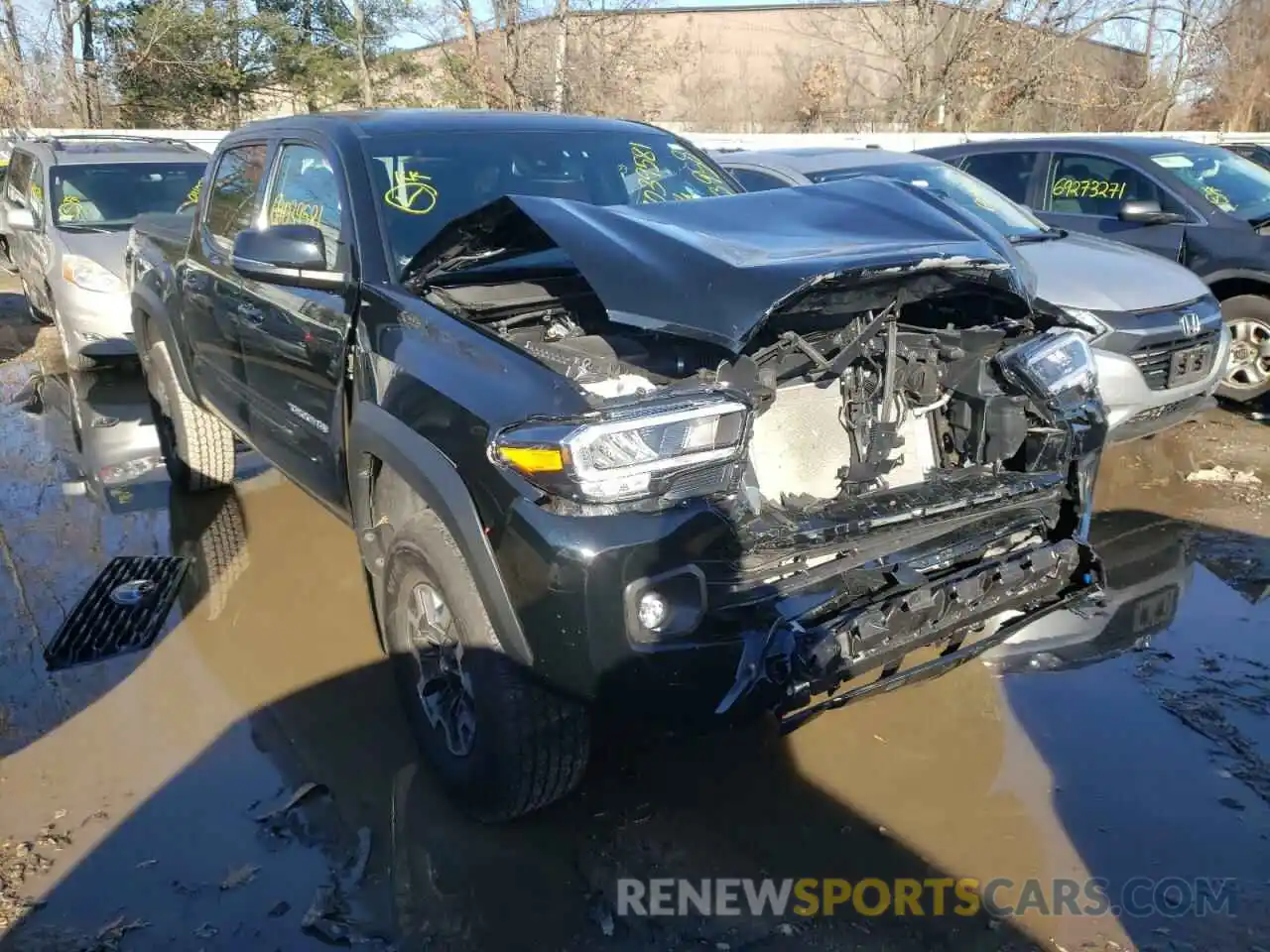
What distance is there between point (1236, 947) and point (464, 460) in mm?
2209

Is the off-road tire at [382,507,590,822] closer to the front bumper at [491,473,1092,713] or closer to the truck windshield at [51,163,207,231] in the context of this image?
the front bumper at [491,473,1092,713]

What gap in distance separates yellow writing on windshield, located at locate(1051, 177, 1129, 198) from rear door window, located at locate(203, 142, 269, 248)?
5784 millimetres

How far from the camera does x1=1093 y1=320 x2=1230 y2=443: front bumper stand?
504 centimetres

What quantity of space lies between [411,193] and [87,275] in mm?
5568

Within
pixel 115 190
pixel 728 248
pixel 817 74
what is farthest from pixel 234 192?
pixel 817 74

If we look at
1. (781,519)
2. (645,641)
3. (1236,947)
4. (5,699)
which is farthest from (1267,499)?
(5,699)

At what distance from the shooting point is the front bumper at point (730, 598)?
7.32ft

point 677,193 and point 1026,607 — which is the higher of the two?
point 677,193

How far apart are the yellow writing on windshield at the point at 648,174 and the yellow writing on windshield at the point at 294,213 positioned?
1.20 metres

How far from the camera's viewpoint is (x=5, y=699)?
3.55m

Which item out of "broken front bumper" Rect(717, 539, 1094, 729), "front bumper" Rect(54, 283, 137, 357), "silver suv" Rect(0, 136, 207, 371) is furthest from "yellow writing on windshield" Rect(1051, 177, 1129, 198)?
"front bumper" Rect(54, 283, 137, 357)

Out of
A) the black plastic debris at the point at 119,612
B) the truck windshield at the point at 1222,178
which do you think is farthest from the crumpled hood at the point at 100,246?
the truck windshield at the point at 1222,178

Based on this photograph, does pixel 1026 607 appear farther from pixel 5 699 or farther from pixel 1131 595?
pixel 5 699

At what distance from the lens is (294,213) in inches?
A: 150
